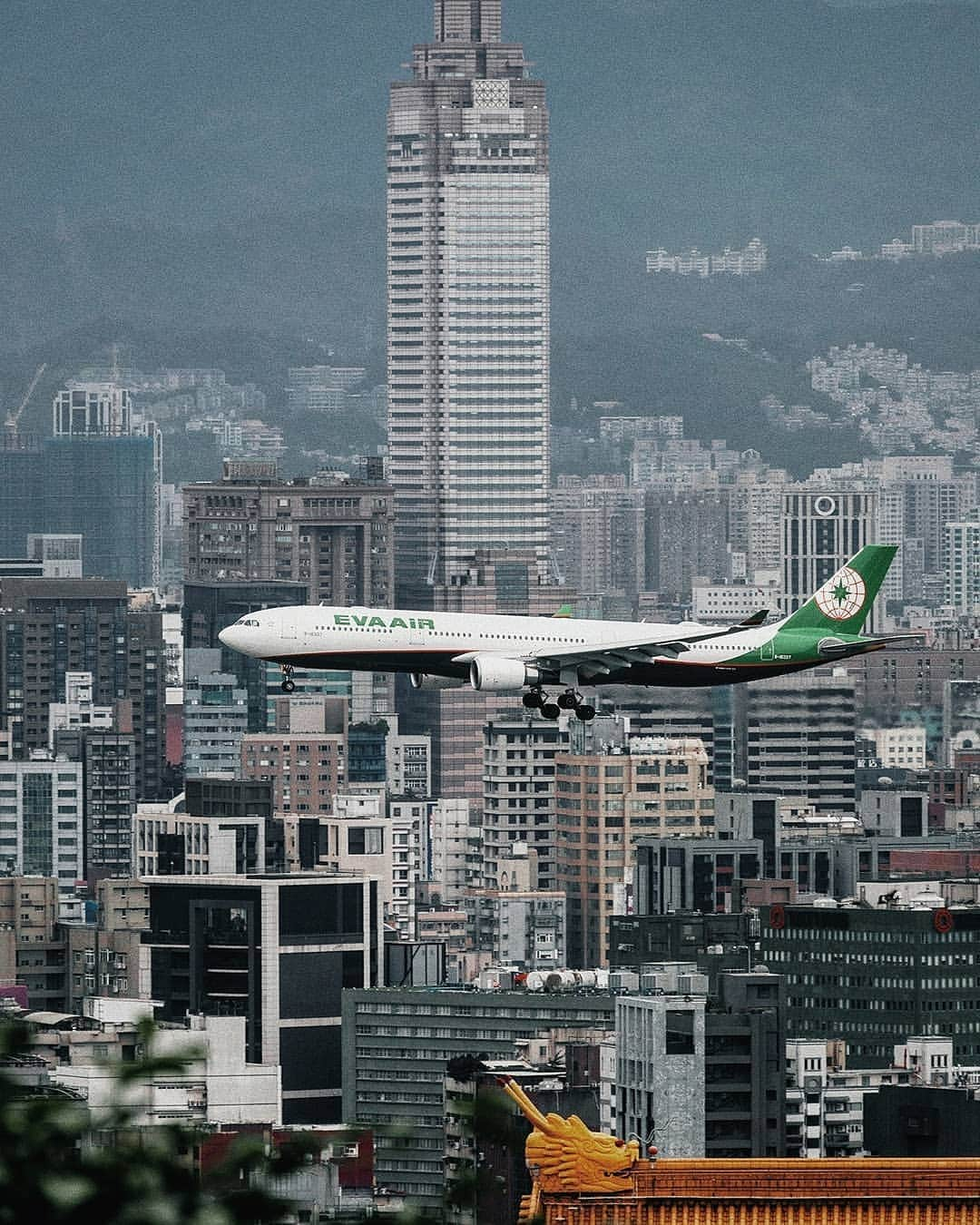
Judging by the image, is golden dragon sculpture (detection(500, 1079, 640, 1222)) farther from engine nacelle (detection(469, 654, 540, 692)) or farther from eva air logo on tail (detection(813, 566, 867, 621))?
eva air logo on tail (detection(813, 566, 867, 621))

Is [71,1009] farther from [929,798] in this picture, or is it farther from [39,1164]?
[39,1164]

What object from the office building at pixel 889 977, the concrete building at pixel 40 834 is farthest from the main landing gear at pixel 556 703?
the concrete building at pixel 40 834

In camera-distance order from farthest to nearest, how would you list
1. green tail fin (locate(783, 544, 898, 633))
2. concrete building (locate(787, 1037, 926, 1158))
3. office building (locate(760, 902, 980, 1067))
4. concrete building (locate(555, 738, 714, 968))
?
concrete building (locate(555, 738, 714, 968)) → office building (locate(760, 902, 980, 1067)) → concrete building (locate(787, 1037, 926, 1158)) → green tail fin (locate(783, 544, 898, 633))

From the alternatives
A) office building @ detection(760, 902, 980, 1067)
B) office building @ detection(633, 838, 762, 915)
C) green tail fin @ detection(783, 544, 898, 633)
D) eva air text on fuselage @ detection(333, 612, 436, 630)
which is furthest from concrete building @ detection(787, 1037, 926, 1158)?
office building @ detection(633, 838, 762, 915)

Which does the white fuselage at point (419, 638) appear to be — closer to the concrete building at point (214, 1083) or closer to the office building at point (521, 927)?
the concrete building at point (214, 1083)

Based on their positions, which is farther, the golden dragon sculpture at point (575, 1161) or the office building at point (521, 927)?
the office building at point (521, 927)

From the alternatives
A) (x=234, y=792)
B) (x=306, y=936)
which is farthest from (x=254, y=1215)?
(x=234, y=792)
